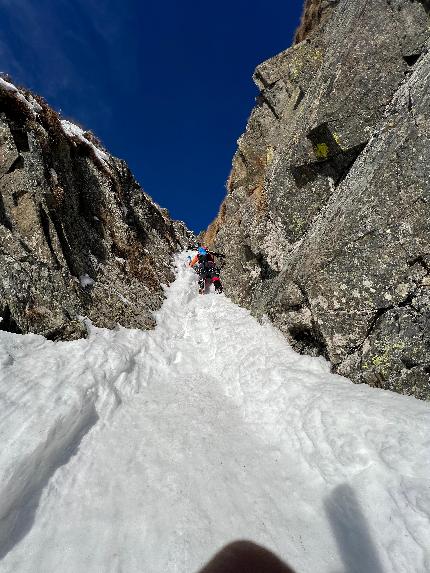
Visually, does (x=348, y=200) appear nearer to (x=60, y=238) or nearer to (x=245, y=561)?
(x=245, y=561)

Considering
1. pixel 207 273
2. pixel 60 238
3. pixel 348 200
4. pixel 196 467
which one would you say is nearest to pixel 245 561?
Answer: pixel 196 467

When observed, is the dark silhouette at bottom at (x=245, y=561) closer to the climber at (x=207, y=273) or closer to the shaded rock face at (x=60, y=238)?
the shaded rock face at (x=60, y=238)

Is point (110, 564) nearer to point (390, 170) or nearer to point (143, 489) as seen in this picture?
point (143, 489)

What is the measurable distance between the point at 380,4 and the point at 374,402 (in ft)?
61.0

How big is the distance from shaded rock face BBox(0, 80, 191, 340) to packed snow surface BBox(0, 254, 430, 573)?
206cm

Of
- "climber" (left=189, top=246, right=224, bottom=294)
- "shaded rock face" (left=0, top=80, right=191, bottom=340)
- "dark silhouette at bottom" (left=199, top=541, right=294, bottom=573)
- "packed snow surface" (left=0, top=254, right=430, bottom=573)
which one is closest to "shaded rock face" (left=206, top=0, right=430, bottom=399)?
"climber" (left=189, top=246, right=224, bottom=294)

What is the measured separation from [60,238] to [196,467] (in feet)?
37.5

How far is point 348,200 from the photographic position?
12.4 m

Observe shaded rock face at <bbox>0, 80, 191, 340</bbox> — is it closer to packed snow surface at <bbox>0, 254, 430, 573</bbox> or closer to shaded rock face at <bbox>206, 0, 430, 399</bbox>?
packed snow surface at <bbox>0, 254, 430, 573</bbox>

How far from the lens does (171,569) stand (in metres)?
5.88

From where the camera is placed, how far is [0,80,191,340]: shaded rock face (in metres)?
12.2

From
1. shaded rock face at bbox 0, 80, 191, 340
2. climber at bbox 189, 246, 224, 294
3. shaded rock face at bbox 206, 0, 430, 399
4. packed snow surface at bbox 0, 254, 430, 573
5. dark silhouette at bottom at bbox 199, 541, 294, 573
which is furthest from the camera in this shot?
climber at bbox 189, 246, 224, 294

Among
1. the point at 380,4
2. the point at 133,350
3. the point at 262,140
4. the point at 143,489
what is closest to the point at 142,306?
the point at 133,350

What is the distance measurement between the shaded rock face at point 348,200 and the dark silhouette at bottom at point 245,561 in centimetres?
571
